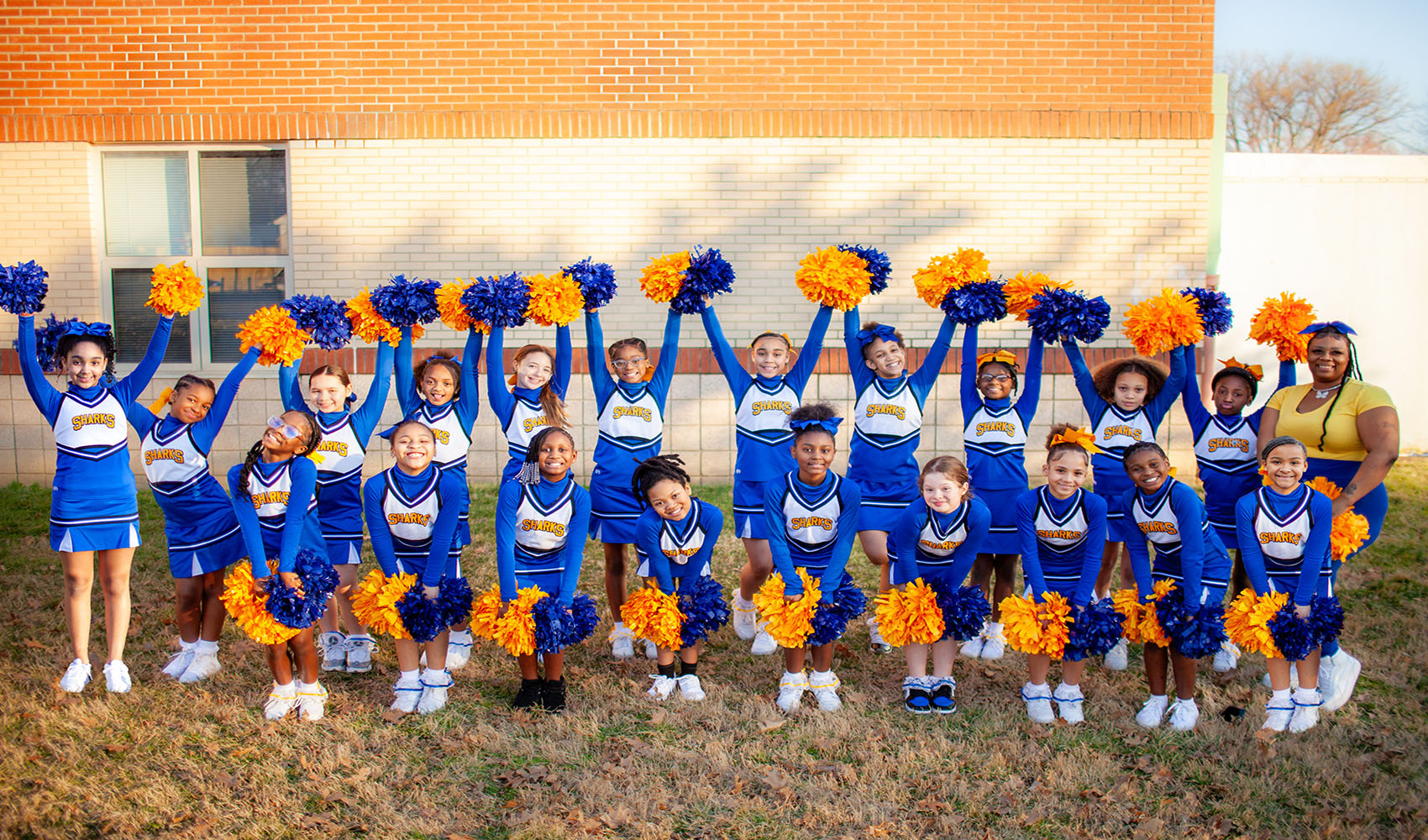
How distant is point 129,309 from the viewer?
9250mm

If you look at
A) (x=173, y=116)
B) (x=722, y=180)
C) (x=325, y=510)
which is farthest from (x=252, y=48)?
(x=325, y=510)

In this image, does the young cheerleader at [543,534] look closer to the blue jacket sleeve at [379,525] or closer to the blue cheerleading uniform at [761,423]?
the blue jacket sleeve at [379,525]

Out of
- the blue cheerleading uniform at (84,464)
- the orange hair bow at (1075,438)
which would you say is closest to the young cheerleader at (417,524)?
the blue cheerleading uniform at (84,464)

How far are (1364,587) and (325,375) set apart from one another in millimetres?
6663

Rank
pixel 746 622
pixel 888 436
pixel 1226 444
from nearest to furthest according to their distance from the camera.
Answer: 1. pixel 1226 444
2. pixel 888 436
3. pixel 746 622

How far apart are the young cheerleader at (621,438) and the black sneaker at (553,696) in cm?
64

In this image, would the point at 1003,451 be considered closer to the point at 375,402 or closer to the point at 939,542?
the point at 939,542

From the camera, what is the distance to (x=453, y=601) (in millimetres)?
4363

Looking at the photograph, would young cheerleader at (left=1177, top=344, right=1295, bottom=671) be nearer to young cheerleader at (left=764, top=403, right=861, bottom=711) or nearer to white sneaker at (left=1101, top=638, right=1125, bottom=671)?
white sneaker at (left=1101, top=638, right=1125, bottom=671)

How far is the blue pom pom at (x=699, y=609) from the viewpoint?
14.7 ft

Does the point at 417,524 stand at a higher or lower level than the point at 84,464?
lower

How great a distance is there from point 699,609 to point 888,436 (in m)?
1.51

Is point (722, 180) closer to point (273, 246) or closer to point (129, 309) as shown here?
point (273, 246)

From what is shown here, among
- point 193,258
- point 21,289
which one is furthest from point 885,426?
point 193,258
